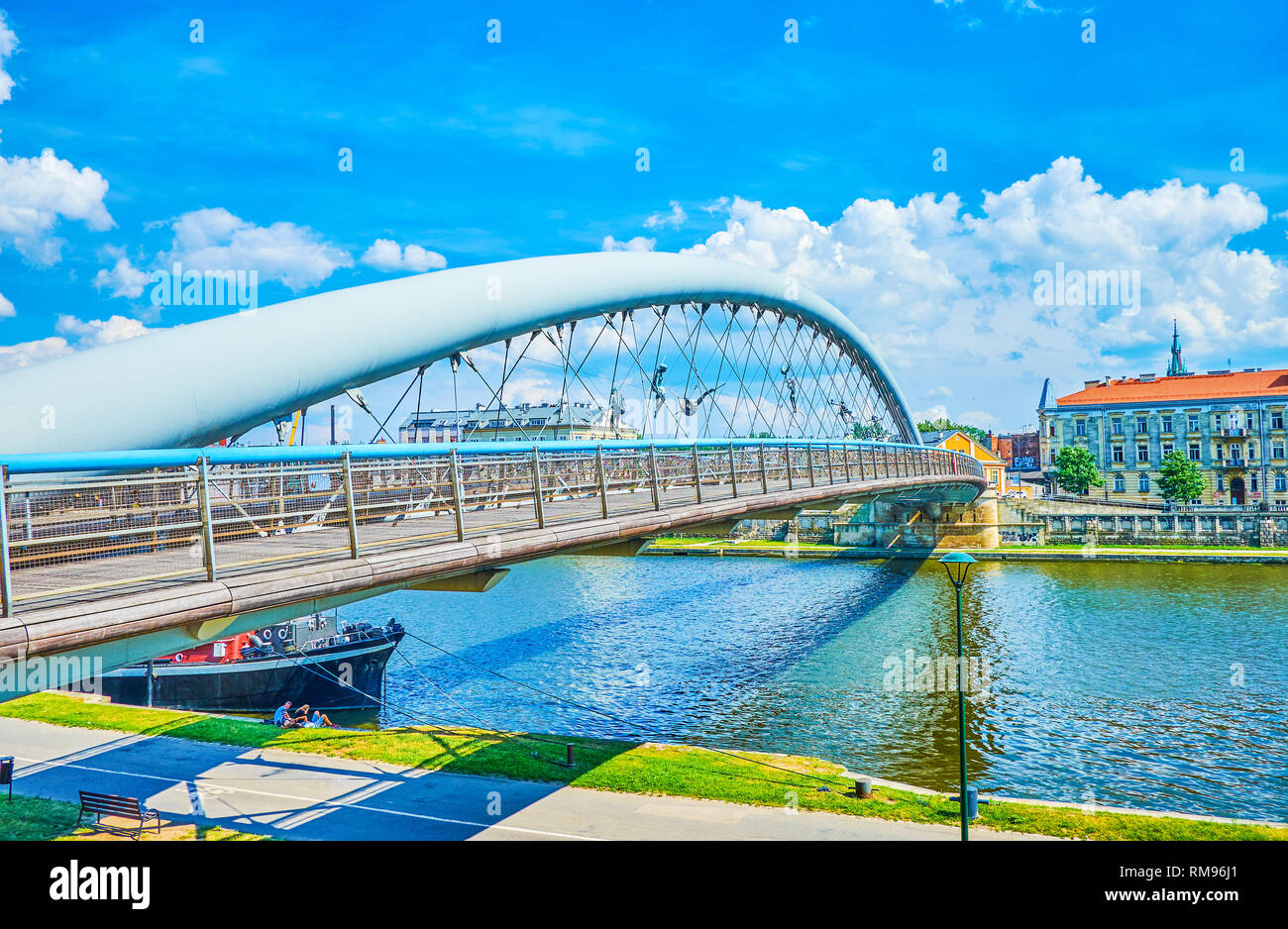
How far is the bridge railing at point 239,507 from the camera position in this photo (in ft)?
21.3

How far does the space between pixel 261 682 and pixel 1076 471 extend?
217 ft

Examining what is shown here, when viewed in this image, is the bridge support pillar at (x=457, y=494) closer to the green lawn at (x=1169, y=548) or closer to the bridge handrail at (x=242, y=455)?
the bridge handrail at (x=242, y=455)

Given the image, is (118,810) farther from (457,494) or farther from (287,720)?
(287,720)

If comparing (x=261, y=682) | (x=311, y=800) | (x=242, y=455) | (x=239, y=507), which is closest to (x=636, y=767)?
(x=311, y=800)

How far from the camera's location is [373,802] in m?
12.2

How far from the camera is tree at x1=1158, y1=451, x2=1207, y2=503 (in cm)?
6356

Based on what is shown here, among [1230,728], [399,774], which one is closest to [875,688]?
[1230,728]

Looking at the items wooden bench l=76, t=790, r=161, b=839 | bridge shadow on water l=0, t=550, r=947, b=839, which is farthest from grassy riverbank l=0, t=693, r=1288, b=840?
wooden bench l=76, t=790, r=161, b=839

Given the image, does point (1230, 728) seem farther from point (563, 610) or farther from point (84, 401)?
point (563, 610)

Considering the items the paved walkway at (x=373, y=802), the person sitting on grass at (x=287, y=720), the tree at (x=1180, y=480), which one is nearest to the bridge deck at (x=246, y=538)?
the paved walkway at (x=373, y=802)

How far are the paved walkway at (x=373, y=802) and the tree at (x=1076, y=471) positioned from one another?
66.2 metres

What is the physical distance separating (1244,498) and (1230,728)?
6023cm
